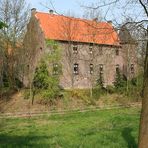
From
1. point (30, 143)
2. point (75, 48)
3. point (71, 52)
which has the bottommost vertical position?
point (30, 143)

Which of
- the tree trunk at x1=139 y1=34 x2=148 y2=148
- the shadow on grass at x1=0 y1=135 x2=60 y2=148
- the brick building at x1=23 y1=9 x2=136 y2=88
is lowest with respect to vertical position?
the shadow on grass at x1=0 y1=135 x2=60 y2=148

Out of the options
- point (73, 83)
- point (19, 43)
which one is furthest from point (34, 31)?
point (73, 83)

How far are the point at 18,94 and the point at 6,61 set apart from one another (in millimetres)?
5589

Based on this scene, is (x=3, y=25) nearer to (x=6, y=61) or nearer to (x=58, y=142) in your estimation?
(x=58, y=142)

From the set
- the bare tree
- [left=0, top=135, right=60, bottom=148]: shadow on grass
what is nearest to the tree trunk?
[left=0, top=135, right=60, bottom=148]: shadow on grass

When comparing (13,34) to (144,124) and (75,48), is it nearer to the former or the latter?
(75,48)

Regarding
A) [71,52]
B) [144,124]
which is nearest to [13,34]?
[71,52]

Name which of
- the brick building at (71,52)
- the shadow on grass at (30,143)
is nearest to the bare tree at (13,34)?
the brick building at (71,52)

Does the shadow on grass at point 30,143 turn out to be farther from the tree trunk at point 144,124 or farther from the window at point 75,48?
the window at point 75,48

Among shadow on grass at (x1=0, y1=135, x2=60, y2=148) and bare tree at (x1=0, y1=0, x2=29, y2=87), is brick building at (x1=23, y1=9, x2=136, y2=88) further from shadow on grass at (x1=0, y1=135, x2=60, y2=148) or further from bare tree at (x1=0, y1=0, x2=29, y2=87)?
shadow on grass at (x1=0, y1=135, x2=60, y2=148)

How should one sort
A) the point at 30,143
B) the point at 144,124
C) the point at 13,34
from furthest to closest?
the point at 13,34
the point at 30,143
the point at 144,124

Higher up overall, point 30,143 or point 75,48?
point 75,48

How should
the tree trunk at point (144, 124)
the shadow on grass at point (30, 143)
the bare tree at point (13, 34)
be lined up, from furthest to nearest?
1. the bare tree at point (13, 34)
2. the shadow on grass at point (30, 143)
3. the tree trunk at point (144, 124)

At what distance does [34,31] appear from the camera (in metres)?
50.8
